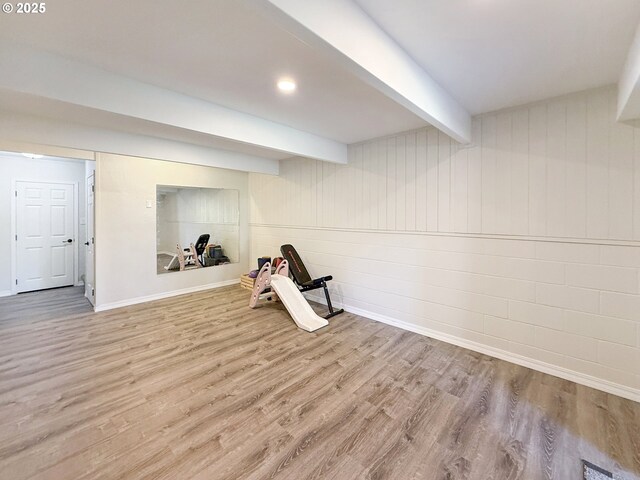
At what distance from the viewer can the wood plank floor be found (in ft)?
5.30

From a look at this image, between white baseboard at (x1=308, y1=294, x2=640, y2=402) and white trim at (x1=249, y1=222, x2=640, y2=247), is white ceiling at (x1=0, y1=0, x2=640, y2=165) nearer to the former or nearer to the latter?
white trim at (x1=249, y1=222, x2=640, y2=247)

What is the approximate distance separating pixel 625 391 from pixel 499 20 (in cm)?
296

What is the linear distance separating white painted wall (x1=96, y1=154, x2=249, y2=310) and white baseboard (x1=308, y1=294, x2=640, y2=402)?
3.72m

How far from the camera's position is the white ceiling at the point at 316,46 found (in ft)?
4.67

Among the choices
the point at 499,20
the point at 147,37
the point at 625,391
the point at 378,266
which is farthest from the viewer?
the point at 378,266

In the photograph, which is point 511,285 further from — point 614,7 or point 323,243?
point 323,243

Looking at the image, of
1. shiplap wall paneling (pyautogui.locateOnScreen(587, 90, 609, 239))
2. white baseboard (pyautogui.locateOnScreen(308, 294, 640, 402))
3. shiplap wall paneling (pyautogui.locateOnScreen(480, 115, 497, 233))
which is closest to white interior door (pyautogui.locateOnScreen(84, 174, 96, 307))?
white baseboard (pyautogui.locateOnScreen(308, 294, 640, 402))

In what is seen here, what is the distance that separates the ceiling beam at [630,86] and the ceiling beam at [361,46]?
42.2 inches

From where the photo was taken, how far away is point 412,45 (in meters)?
1.75

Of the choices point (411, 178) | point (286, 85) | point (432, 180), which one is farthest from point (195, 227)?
point (432, 180)

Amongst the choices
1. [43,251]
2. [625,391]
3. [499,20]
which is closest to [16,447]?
[499,20]

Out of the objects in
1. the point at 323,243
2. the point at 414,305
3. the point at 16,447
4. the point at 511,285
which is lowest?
the point at 16,447

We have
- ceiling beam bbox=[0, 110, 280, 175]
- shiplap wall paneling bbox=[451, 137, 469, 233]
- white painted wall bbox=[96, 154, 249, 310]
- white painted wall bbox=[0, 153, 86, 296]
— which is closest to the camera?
ceiling beam bbox=[0, 110, 280, 175]

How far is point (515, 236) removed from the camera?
8.93 ft
